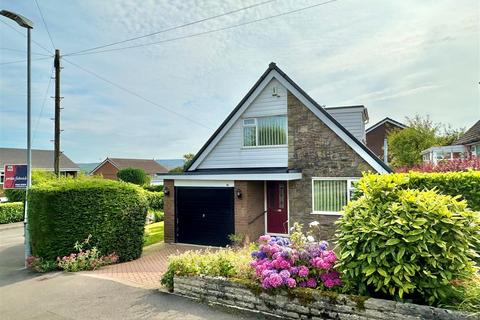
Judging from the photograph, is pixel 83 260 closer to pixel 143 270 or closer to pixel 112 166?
pixel 143 270

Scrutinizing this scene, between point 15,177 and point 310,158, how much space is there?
1093 cm

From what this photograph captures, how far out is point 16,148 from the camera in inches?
1763

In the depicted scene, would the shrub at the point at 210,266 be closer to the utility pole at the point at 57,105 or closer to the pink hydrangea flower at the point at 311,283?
the pink hydrangea flower at the point at 311,283

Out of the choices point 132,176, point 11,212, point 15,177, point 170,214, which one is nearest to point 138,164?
point 132,176

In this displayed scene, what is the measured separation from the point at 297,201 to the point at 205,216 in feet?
12.6

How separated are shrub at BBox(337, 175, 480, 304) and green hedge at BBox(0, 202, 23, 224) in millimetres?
24286

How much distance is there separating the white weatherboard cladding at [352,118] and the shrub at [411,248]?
33.4ft

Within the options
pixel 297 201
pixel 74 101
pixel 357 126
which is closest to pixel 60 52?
pixel 74 101

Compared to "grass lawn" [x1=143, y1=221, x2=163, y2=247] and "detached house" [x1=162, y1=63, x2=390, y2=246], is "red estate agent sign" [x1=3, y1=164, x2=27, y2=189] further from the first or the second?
"detached house" [x1=162, y1=63, x2=390, y2=246]

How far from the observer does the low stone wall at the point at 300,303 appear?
4.64 metres

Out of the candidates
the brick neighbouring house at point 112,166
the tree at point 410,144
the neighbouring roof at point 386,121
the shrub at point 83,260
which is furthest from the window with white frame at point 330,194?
the brick neighbouring house at point 112,166

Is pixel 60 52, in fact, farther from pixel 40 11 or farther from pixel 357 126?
pixel 357 126

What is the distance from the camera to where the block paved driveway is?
318 inches

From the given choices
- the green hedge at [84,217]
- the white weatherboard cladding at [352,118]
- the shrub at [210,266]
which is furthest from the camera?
the white weatherboard cladding at [352,118]
